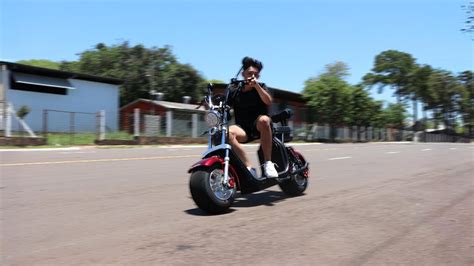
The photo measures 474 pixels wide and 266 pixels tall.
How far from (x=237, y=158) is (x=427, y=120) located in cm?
9540

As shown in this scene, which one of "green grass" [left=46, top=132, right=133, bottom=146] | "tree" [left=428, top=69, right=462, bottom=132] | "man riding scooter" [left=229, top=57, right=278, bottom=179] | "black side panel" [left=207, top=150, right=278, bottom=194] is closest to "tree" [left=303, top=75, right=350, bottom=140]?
"green grass" [left=46, top=132, right=133, bottom=146]

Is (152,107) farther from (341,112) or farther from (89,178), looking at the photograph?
(89,178)

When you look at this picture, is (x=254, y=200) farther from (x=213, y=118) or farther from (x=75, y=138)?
(x=75, y=138)

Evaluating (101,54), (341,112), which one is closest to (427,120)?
(341,112)

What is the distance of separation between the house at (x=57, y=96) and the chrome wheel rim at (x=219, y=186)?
2246 cm

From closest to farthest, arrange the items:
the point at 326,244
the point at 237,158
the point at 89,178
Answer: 1. the point at 326,244
2. the point at 237,158
3. the point at 89,178

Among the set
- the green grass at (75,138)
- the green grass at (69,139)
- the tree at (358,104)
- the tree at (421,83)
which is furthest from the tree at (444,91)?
the green grass at (69,139)

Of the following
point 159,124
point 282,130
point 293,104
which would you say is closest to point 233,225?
point 282,130

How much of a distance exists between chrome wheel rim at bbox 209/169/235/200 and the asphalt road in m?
0.25

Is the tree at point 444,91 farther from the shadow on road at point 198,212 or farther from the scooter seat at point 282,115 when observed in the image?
the shadow on road at point 198,212

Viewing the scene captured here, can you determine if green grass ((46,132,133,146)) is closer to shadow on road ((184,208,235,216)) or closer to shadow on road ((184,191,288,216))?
shadow on road ((184,191,288,216))

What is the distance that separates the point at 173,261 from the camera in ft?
13.5

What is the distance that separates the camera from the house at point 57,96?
28547 mm

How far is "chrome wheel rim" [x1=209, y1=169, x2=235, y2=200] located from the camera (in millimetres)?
5910
